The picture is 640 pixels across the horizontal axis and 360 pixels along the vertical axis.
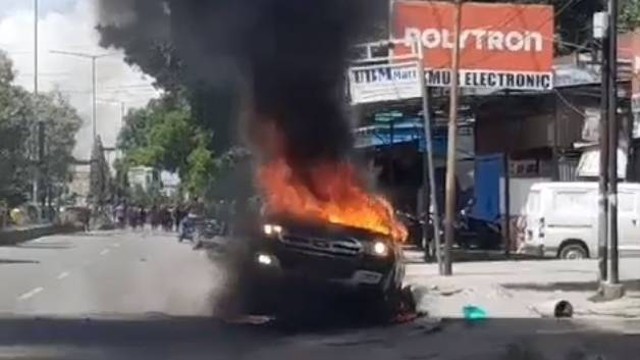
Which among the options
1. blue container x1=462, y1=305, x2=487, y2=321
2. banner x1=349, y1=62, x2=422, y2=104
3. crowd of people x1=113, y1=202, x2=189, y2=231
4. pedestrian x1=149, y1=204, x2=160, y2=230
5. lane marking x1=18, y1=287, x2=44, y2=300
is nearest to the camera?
blue container x1=462, y1=305, x2=487, y2=321

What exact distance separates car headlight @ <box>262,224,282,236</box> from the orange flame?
247 mm

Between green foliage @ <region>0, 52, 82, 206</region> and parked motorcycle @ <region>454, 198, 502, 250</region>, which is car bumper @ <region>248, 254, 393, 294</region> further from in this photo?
green foliage @ <region>0, 52, 82, 206</region>

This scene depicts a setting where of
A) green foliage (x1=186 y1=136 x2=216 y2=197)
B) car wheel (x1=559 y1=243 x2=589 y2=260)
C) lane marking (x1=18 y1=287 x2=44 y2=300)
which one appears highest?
green foliage (x1=186 y1=136 x2=216 y2=197)

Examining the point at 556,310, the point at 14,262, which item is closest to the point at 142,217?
the point at 14,262

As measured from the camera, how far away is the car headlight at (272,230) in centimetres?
1576

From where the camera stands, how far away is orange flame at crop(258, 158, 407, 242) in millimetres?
16125

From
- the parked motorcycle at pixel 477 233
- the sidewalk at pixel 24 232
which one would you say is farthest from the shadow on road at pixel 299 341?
the sidewalk at pixel 24 232

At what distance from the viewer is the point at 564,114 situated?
34094 mm

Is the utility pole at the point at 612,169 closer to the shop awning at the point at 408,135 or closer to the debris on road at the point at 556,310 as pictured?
the debris on road at the point at 556,310

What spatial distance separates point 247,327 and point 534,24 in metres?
14.7

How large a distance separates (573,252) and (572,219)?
1.42m

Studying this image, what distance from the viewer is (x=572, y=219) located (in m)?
30.7

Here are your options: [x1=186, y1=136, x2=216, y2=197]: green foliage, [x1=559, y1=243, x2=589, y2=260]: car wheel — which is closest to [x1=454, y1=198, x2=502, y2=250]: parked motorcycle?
[x1=559, y1=243, x2=589, y2=260]: car wheel

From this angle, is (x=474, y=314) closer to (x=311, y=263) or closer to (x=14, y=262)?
(x=311, y=263)
